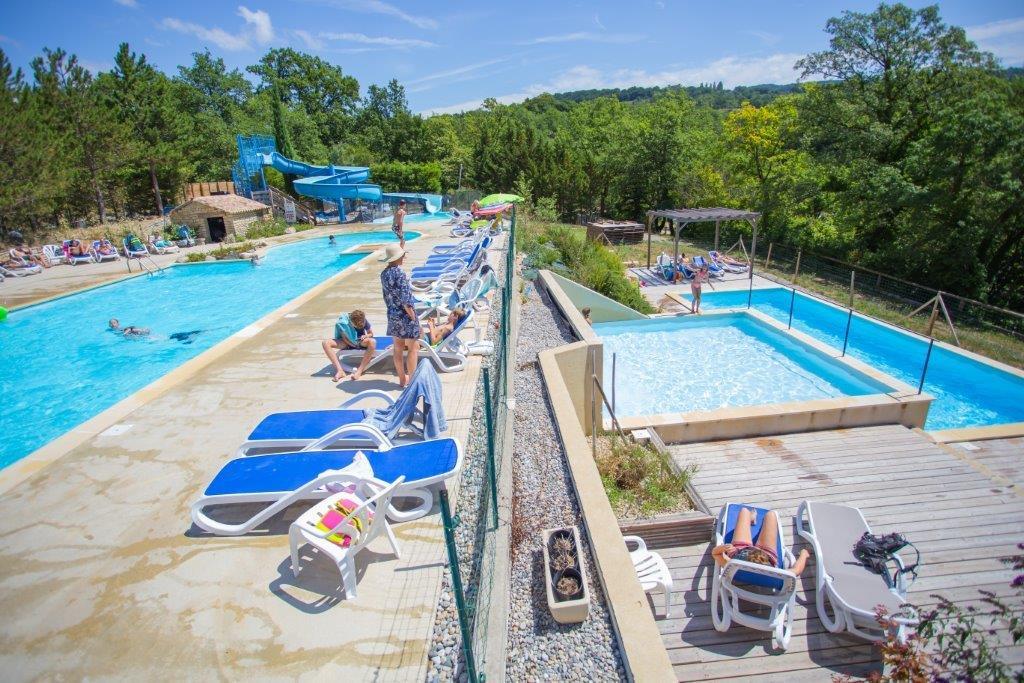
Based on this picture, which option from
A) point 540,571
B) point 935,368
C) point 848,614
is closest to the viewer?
point 540,571

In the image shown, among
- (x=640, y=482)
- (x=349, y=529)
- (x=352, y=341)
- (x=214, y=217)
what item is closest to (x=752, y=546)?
(x=640, y=482)

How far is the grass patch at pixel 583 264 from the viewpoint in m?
13.2

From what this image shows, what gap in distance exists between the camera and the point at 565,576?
362cm

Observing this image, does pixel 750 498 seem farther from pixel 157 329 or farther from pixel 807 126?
pixel 807 126

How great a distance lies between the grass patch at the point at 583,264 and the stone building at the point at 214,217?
13.8 metres

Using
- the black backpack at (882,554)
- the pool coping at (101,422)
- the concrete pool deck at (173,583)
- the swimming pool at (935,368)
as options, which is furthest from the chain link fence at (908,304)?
the pool coping at (101,422)

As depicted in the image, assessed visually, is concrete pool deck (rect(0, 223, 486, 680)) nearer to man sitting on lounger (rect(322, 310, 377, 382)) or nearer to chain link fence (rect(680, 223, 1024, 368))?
man sitting on lounger (rect(322, 310, 377, 382))

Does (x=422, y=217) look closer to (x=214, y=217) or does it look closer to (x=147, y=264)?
(x=214, y=217)

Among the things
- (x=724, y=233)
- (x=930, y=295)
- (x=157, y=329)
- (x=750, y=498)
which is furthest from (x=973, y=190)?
(x=157, y=329)

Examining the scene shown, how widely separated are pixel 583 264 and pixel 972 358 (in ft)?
27.5

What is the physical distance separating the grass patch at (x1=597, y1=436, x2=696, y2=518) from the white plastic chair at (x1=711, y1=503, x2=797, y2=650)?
1079mm

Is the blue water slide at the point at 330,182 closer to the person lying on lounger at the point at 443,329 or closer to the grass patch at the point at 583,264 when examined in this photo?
the grass patch at the point at 583,264

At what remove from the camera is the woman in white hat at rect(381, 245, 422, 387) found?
222 inches

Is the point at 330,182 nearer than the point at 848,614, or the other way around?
the point at 848,614
